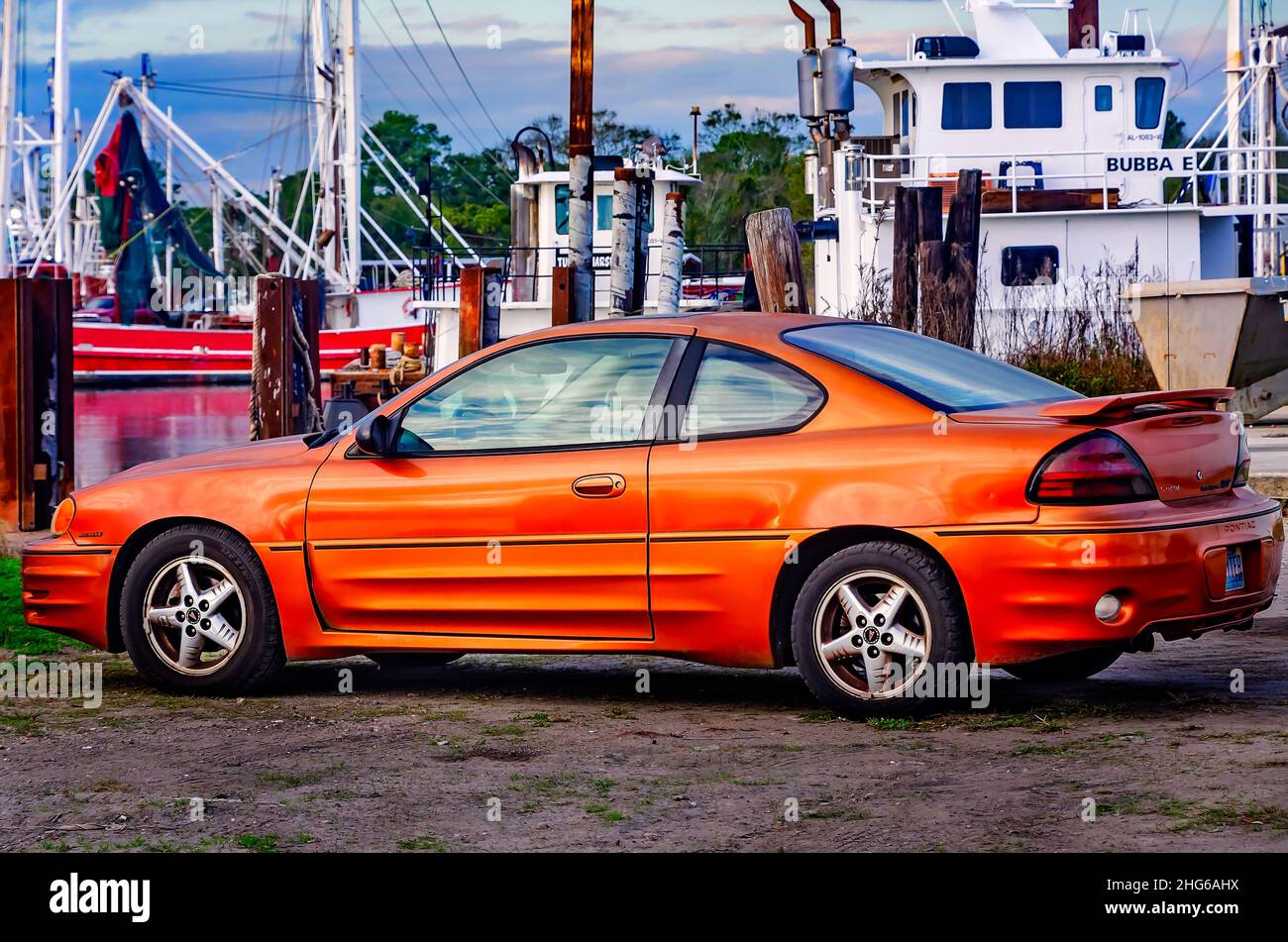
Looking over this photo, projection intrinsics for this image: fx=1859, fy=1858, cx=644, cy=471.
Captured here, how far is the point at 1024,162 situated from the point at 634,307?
46.6ft

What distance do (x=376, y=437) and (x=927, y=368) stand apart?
210 centimetres

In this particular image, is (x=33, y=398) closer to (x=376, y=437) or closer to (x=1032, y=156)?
(x=376, y=437)

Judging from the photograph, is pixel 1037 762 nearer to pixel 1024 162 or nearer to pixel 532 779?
pixel 532 779

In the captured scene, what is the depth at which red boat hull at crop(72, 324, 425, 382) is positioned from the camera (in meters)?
53.0

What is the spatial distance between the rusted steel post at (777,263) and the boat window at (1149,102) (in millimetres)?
16977

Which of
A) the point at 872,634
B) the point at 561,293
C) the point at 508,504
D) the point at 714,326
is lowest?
the point at 872,634

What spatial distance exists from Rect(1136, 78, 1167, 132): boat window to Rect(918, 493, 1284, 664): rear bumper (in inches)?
997

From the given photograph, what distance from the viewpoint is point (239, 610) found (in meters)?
7.27

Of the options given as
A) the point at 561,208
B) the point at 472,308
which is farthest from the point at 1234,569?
the point at 561,208

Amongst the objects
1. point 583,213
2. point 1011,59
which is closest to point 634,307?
point 583,213

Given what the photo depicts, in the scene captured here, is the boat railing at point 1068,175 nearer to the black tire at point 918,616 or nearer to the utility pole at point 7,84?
the utility pole at point 7,84

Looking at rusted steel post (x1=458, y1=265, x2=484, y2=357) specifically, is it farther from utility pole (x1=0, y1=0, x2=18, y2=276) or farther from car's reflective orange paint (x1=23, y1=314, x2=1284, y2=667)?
utility pole (x1=0, y1=0, x2=18, y2=276)

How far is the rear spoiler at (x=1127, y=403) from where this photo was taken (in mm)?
6145
